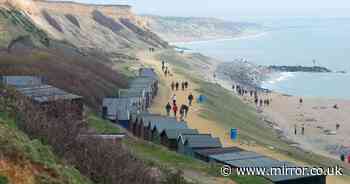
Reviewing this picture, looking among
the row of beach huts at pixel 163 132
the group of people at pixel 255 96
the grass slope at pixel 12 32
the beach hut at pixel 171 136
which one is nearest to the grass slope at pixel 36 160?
the row of beach huts at pixel 163 132

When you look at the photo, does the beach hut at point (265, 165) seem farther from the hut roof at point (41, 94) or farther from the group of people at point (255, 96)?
the group of people at point (255, 96)

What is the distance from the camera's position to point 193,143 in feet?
68.3

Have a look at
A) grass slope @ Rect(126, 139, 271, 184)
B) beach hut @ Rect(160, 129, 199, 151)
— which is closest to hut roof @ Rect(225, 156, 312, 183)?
grass slope @ Rect(126, 139, 271, 184)

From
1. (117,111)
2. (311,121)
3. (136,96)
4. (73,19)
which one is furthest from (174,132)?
(73,19)

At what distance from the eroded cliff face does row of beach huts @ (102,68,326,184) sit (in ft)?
167

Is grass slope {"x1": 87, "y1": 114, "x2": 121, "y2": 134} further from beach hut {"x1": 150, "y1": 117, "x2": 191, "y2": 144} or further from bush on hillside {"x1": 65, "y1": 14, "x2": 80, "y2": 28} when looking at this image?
bush on hillside {"x1": 65, "y1": 14, "x2": 80, "y2": 28}

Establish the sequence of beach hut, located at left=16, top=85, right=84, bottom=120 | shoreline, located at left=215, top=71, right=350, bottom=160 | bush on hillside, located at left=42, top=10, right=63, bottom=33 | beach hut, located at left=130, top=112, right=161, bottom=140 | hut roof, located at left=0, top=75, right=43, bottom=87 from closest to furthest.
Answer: beach hut, located at left=16, top=85, right=84, bottom=120, hut roof, located at left=0, top=75, right=43, bottom=87, beach hut, located at left=130, top=112, right=161, bottom=140, shoreline, located at left=215, top=71, right=350, bottom=160, bush on hillside, located at left=42, top=10, right=63, bottom=33

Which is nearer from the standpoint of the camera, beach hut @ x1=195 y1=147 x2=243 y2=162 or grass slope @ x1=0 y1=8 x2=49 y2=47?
beach hut @ x1=195 y1=147 x2=243 y2=162

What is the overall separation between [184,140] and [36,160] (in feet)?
36.4

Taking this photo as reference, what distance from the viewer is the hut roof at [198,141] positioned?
68.3 ft

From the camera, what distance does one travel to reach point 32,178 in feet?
32.2

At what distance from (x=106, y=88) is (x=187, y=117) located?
494cm

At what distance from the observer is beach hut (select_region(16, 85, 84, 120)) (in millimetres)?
17312

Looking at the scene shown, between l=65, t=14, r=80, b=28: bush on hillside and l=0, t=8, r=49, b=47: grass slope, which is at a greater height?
l=65, t=14, r=80, b=28: bush on hillside
